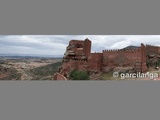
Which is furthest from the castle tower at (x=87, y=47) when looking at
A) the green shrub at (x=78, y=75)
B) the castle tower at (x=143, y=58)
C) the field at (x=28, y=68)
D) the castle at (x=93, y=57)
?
the castle tower at (x=143, y=58)

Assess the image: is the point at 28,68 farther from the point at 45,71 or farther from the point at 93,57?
the point at 93,57

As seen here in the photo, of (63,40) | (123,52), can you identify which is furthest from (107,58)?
(63,40)

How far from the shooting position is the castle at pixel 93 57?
26.5 m

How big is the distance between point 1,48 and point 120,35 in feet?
24.5

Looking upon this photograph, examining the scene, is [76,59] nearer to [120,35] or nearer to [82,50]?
[82,50]

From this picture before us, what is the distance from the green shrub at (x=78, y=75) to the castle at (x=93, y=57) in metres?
0.28

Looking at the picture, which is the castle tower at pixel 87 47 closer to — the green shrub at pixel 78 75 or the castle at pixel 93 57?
the castle at pixel 93 57

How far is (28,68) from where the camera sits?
27359mm

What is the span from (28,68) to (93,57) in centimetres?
416

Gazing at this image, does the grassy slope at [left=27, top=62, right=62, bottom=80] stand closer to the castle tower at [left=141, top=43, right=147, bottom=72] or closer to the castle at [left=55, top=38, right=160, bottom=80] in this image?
the castle at [left=55, top=38, right=160, bottom=80]

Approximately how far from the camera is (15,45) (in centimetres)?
2725

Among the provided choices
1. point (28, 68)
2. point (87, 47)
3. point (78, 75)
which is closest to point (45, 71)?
point (28, 68)

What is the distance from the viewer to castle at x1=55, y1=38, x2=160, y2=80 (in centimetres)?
2650

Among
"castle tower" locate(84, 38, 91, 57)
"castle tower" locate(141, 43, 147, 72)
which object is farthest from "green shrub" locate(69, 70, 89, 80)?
"castle tower" locate(141, 43, 147, 72)
